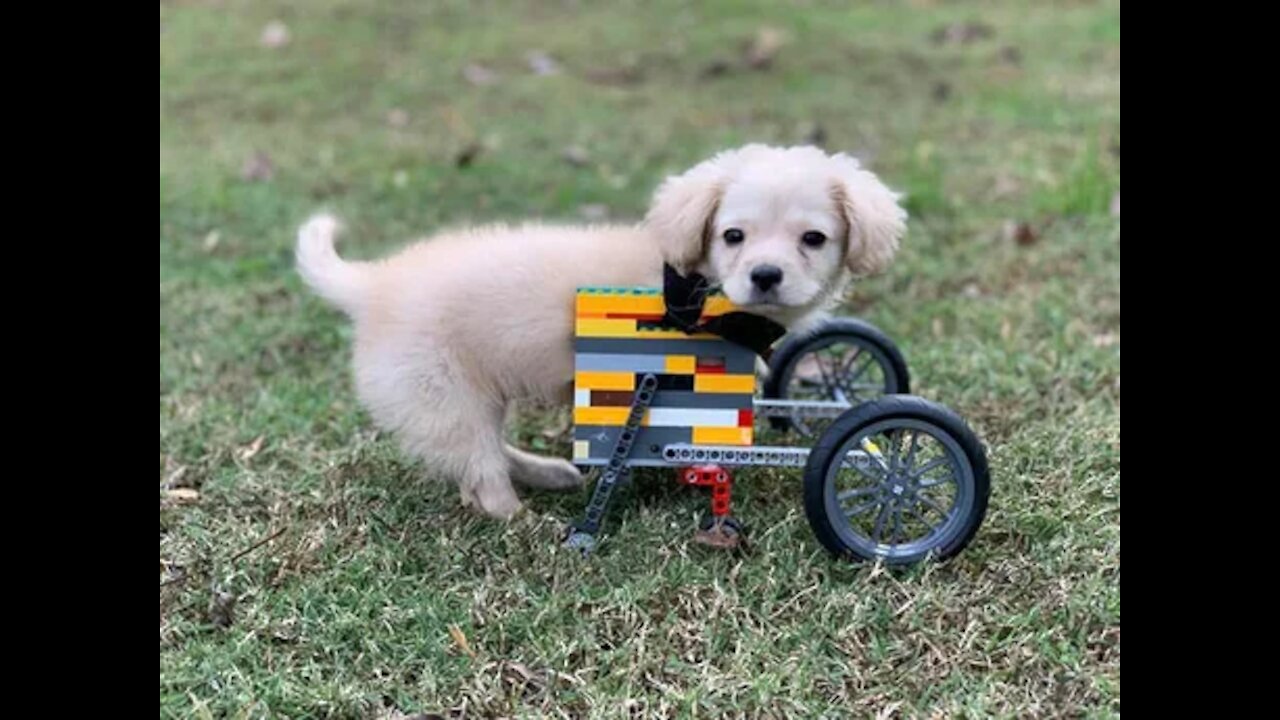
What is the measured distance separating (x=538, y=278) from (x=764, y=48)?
5970mm

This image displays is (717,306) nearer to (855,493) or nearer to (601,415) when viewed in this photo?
(601,415)

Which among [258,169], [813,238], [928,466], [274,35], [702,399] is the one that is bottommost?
[928,466]

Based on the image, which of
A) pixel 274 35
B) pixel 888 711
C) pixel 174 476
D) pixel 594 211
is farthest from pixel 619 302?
pixel 274 35

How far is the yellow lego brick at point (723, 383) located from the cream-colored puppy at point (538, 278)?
6.7 inches

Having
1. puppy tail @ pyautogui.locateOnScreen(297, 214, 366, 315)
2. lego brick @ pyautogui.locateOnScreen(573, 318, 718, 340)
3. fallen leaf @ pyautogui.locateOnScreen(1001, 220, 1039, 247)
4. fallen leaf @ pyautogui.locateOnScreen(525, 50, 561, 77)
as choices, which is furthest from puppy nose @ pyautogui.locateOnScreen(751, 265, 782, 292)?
fallen leaf @ pyautogui.locateOnScreen(525, 50, 561, 77)

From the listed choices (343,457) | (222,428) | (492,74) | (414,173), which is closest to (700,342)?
(343,457)

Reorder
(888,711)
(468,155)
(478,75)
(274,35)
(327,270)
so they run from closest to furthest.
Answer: (888,711)
(327,270)
(468,155)
(478,75)
(274,35)

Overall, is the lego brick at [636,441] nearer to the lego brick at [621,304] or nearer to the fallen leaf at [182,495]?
the lego brick at [621,304]

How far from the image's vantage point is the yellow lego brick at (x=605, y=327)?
2.72 m

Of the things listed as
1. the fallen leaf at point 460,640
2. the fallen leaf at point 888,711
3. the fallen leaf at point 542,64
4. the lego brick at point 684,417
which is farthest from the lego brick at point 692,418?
the fallen leaf at point 542,64

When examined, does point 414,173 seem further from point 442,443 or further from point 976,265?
point 442,443

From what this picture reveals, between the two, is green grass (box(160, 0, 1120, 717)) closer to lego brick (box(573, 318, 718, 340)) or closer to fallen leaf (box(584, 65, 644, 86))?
fallen leaf (box(584, 65, 644, 86))

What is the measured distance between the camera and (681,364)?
9.00 feet

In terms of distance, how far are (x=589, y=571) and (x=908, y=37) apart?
7.17m
